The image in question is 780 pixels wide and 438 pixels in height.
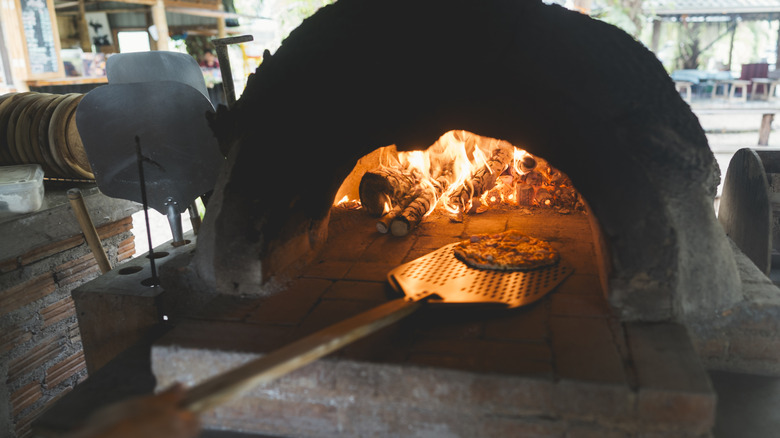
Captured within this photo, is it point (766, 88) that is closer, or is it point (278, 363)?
point (278, 363)

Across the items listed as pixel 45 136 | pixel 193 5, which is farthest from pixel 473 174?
pixel 193 5

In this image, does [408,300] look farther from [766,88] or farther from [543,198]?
[766,88]

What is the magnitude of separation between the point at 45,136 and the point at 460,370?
3038 millimetres

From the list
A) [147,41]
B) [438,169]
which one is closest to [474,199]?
[438,169]

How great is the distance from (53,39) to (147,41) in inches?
197

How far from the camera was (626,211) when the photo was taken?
71.9 inches

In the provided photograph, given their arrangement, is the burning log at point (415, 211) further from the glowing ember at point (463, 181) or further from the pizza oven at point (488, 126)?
the pizza oven at point (488, 126)

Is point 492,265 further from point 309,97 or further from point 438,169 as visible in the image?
point 438,169

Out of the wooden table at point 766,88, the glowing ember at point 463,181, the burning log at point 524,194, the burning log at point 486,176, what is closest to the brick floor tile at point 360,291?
the glowing ember at point 463,181

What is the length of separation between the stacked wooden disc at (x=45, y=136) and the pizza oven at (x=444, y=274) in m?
1.51

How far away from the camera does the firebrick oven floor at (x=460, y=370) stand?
1.49 metres

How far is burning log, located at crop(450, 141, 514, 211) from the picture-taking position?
3340 mm

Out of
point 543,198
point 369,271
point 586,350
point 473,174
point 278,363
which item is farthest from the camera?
point 473,174

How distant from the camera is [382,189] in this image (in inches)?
127
